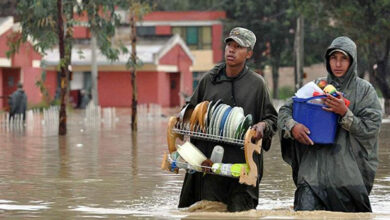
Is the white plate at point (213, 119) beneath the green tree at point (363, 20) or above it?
beneath

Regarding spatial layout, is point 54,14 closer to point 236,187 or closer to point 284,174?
point 284,174

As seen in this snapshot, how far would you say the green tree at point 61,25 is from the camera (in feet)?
106

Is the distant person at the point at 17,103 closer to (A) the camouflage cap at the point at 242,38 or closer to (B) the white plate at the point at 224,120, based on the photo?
(A) the camouflage cap at the point at 242,38

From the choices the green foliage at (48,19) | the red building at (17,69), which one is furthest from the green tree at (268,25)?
the green foliage at (48,19)

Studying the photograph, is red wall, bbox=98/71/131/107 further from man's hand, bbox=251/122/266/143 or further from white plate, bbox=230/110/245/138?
man's hand, bbox=251/122/266/143

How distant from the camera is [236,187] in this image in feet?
34.7

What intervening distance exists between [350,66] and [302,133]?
2.54ft

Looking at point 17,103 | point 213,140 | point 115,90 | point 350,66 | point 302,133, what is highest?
point 350,66

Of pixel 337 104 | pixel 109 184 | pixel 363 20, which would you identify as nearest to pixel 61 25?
pixel 109 184

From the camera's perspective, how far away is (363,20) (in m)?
47.3

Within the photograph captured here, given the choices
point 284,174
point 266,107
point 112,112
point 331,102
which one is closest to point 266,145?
point 266,107

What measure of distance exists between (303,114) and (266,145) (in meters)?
0.71

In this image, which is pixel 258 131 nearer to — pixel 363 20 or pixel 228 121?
pixel 228 121

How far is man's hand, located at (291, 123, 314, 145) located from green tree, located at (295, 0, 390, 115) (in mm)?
35733
